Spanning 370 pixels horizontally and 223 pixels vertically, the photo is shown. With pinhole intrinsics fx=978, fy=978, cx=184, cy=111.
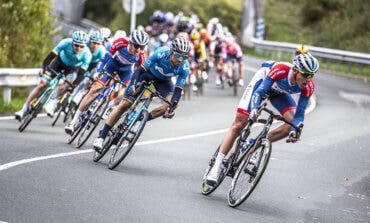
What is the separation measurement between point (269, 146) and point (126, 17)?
4253 cm

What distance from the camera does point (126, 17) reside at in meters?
52.5

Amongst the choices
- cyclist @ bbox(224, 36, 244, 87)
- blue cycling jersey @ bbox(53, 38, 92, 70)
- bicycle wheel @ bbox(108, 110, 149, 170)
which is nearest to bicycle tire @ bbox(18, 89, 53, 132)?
blue cycling jersey @ bbox(53, 38, 92, 70)

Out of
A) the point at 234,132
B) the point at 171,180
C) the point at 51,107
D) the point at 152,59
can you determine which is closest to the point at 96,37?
the point at 51,107

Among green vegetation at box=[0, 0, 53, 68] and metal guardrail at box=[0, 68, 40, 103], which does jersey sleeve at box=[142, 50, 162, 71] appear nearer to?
metal guardrail at box=[0, 68, 40, 103]

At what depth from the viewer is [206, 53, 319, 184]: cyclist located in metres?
10.8

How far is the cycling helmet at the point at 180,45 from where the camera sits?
12328 millimetres

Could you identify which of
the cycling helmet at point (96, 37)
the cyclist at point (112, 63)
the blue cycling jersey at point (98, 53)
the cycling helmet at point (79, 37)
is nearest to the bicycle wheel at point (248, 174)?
the cyclist at point (112, 63)

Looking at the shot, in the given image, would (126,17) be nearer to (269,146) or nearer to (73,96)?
(73,96)

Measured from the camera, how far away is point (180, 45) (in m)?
12.4

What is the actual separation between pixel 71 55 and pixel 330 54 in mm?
22001

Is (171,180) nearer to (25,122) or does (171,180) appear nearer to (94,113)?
(94,113)

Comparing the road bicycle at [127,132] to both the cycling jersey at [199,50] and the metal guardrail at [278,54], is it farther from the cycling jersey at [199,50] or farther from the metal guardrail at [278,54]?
the cycling jersey at [199,50]

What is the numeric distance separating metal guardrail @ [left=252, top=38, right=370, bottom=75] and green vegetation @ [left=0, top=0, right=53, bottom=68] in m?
13.8

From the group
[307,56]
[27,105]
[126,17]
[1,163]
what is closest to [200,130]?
[27,105]
